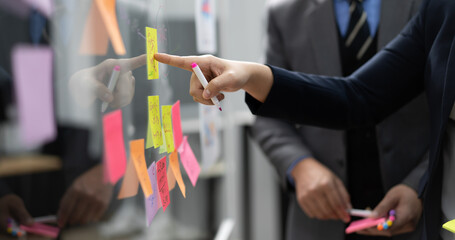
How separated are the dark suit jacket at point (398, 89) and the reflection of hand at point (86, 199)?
1.18ft

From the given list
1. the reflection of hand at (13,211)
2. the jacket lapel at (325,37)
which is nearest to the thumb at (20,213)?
the reflection of hand at (13,211)

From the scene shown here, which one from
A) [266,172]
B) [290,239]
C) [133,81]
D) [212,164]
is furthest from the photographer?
[266,172]

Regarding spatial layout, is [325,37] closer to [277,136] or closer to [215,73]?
[277,136]

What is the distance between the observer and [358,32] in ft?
3.85

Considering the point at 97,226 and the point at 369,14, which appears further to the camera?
the point at 369,14

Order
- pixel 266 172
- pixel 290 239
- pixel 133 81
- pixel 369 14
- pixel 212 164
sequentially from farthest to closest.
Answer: pixel 266 172
pixel 212 164
pixel 290 239
pixel 369 14
pixel 133 81

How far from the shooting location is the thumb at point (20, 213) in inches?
19.1

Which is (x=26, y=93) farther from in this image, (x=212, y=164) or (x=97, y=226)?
(x=212, y=164)

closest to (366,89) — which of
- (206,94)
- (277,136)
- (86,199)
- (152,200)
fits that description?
(277,136)

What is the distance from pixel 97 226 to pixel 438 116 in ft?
2.18

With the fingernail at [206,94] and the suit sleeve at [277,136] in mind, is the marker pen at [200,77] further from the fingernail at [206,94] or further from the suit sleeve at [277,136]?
the suit sleeve at [277,136]

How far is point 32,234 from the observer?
508 mm

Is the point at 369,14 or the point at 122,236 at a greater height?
the point at 369,14

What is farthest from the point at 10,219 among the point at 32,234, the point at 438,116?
the point at 438,116
